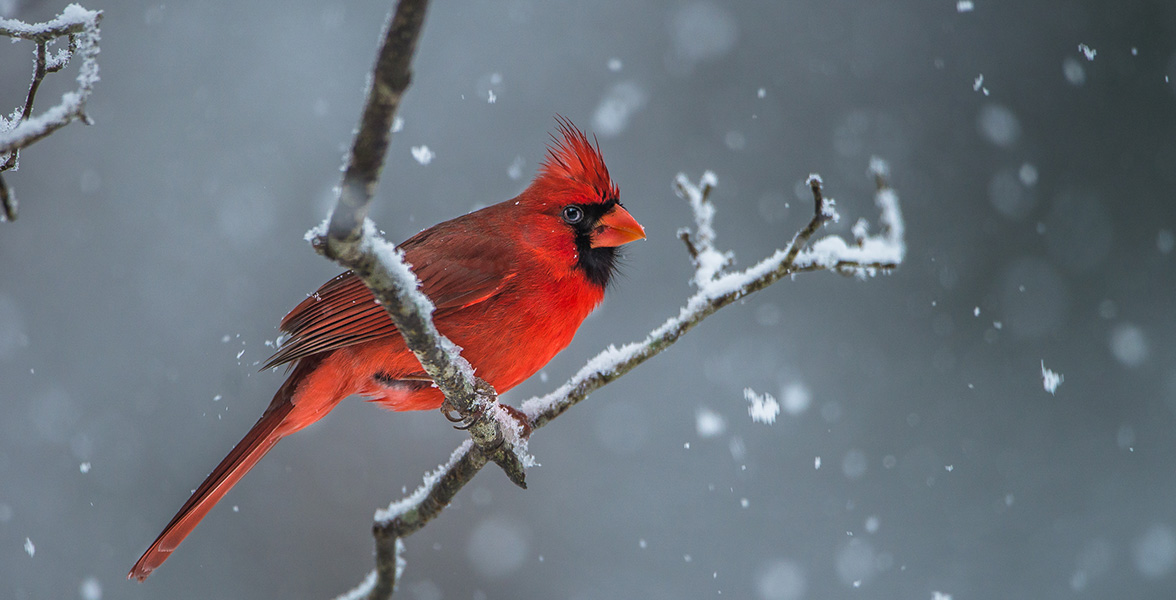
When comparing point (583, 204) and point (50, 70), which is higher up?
point (583, 204)

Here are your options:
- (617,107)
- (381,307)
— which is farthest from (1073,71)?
(381,307)

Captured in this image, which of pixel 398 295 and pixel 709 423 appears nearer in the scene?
pixel 398 295

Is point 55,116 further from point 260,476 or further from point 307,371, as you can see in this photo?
point 260,476

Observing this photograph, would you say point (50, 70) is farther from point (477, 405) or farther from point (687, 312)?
point (687, 312)

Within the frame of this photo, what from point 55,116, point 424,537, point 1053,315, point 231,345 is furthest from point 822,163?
point 55,116

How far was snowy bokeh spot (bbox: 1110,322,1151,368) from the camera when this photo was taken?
4.82 meters

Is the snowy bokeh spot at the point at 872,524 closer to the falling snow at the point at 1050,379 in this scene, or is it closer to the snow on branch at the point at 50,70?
the falling snow at the point at 1050,379

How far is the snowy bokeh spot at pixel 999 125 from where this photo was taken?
4980 mm

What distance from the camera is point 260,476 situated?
15.0 ft

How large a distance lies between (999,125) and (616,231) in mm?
3489

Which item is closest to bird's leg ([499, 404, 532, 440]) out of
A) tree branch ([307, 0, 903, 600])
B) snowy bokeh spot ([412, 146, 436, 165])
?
tree branch ([307, 0, 903, 600])

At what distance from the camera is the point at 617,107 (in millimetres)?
5266

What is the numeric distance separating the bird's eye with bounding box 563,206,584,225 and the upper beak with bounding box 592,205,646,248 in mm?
57

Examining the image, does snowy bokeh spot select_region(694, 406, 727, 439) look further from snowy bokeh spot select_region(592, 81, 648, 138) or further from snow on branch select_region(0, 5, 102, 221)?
snow on branch select_region(0, 5, 102, 221)
